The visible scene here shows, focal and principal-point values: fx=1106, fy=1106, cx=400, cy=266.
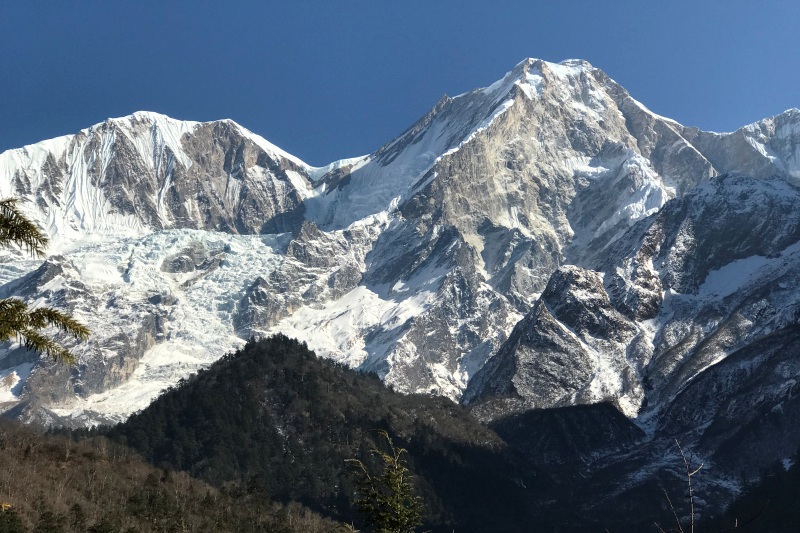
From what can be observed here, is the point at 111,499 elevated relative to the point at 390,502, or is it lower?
elevated

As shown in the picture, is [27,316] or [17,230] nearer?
[17,230]

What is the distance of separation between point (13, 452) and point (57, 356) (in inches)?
6682

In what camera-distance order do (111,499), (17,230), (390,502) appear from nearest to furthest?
1. (17,230)
2. (390,502)
3. (111,499)

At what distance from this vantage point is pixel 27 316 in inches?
997

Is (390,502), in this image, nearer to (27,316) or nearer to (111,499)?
(27,316)

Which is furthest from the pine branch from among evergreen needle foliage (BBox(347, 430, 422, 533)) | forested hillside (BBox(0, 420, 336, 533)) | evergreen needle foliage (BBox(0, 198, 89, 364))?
forested hillside (BBox(0, 420, 336, 533))

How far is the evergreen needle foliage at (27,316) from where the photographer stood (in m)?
24.6

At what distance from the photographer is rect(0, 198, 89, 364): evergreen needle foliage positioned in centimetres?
2456

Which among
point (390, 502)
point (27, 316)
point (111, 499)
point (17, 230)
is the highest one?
point (111, 499)

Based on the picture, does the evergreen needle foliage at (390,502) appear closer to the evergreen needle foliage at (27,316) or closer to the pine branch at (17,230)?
the evergreen needle foliage at (27,316)

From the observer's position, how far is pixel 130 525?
153500 millimetres

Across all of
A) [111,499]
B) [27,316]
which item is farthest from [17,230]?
[111,499]

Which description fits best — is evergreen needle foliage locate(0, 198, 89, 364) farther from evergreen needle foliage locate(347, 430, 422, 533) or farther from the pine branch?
evergreen needle foliage locate(347, 430, 422, 533)

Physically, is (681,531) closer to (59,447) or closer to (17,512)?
(17,512)
